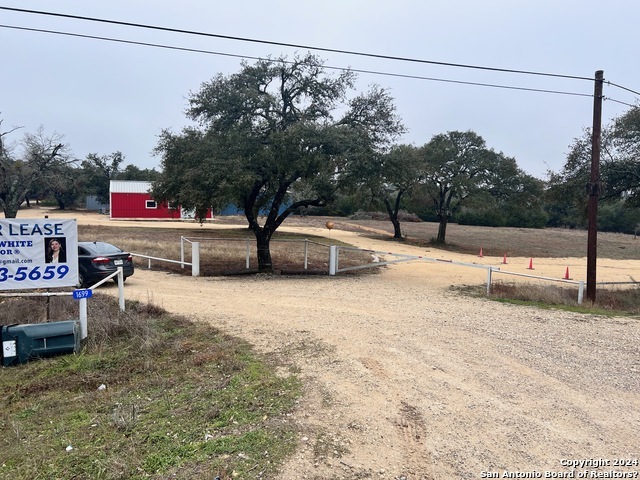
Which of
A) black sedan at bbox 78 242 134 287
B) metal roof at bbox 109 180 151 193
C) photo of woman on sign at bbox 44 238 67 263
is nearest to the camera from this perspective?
photo of woman on sign at bbox 44 238 67 263

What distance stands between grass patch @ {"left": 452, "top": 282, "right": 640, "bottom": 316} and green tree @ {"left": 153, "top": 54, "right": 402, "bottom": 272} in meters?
5.98

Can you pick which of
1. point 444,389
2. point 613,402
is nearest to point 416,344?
point 444,389

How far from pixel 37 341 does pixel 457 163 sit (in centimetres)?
3241

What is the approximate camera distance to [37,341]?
24.0 feet

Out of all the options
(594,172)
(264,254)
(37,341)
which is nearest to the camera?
(37,341)

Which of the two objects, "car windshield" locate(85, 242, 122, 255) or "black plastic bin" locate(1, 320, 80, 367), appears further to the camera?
"car windshield" locate(85, 242, 122, 255)

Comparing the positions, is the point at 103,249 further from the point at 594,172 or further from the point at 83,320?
the point at 594,172

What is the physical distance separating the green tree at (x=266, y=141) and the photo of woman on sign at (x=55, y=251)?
7.05 meters

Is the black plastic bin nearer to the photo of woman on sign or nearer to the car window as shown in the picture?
the photo of woman on sign

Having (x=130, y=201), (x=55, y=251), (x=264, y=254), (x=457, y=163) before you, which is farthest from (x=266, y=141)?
(x=130, y=201)

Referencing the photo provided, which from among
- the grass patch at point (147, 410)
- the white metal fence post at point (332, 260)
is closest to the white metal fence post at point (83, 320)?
the grass patch at point (147, 410)

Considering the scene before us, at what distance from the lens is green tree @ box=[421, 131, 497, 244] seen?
1382 inches

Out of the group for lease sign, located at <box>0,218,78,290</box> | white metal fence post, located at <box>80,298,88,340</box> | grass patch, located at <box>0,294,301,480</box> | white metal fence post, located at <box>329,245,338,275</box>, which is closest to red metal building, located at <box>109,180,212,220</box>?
white metal fence post, located at <box>329,245,338,275</box>

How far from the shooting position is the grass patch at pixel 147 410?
13.3 feet
